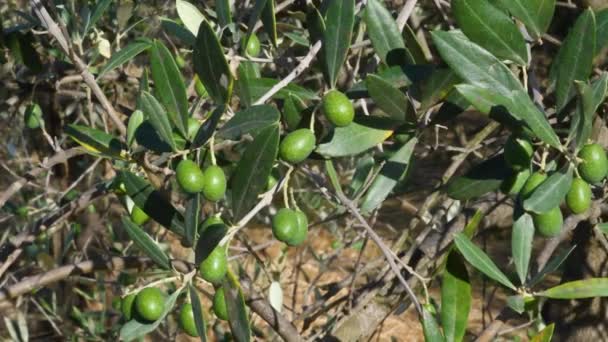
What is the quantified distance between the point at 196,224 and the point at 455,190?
34 centimetres

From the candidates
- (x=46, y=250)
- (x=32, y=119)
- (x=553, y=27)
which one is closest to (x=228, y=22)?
(x=32, y=119)

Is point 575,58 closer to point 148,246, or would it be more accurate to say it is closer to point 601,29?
point 601,29

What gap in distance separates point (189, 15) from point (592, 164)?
24.2 inches

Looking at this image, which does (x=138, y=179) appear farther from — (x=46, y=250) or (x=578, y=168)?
(x=46, y=250)

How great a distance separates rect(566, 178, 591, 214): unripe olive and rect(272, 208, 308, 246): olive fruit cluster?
11.9 inches

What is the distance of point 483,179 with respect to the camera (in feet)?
3.37

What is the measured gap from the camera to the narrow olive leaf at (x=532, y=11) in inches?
37.4

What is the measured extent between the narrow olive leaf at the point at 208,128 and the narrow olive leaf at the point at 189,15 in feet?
1.06

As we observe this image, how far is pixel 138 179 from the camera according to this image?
1.07 meters

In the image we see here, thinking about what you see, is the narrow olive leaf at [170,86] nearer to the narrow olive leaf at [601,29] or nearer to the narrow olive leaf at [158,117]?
the narrow olive leaf at [158,117]

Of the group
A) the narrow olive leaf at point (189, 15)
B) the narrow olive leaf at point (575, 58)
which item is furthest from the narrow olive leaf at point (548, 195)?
the narrow olive leaf at point (189, 15)

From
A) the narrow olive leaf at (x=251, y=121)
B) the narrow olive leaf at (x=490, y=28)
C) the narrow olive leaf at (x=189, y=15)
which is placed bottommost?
the narrow olive leaf at (x=189, y=15)

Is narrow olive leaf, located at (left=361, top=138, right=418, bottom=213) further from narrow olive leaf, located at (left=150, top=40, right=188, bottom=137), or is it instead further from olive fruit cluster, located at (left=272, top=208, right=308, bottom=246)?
narrow olive leaf, located at (left=150, top=40, right=188, bottom=137)

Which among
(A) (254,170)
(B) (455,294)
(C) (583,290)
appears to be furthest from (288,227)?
(C) (583,290)
